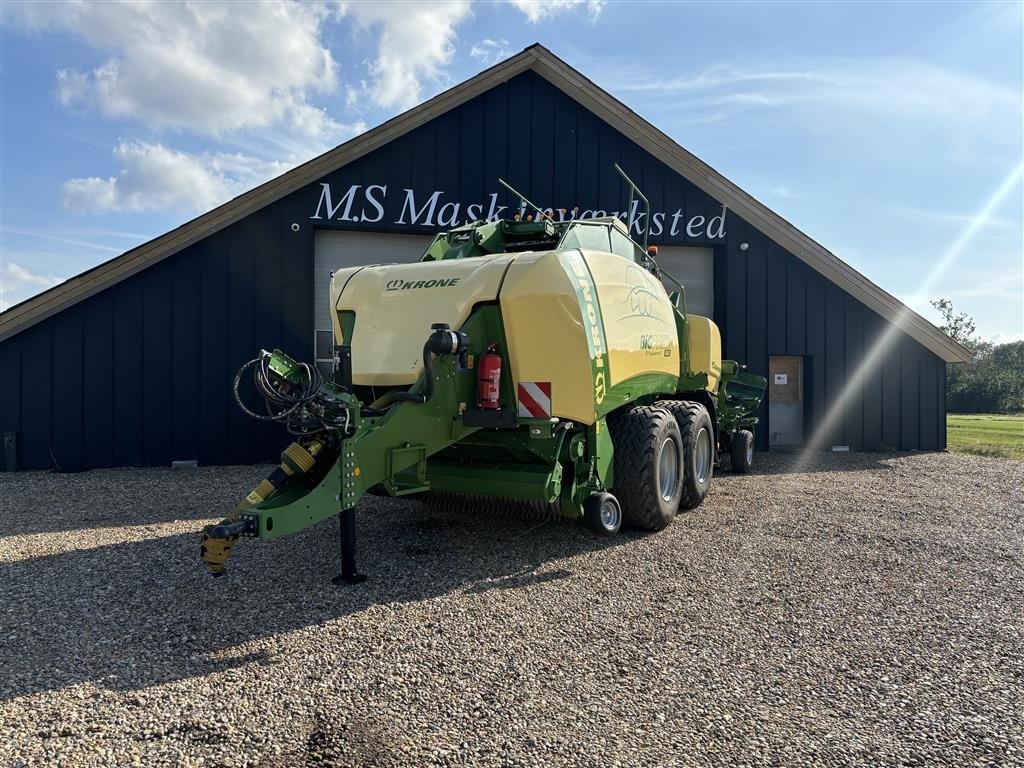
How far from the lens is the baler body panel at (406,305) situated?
5.39m

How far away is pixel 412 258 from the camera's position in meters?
11.9

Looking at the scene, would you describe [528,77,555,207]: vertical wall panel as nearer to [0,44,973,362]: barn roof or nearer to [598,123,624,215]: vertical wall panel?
[0,44,973,362]: barn roof

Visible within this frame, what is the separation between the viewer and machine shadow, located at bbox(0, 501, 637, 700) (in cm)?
365

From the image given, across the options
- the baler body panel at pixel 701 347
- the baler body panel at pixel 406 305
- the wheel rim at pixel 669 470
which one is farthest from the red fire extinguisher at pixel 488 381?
the baler body panel at pixel 701 347

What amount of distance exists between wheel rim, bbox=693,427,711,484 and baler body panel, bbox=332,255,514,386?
3488mm

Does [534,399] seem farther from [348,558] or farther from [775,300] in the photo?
[775,300]

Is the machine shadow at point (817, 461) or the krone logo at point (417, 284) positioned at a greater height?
the krone logo at point (417, 284)

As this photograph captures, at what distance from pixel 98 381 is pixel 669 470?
844 centimetres

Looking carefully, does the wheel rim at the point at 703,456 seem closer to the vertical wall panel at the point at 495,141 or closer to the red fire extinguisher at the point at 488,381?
the red fire extinguisher at the point at 488,381

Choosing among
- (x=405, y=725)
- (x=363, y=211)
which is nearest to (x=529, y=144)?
(x=363, y=211)

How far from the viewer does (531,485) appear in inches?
212

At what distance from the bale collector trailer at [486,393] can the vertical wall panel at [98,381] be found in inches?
229

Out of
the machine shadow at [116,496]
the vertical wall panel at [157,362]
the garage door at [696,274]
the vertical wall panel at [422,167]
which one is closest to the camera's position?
the machine shadow at [116,496]

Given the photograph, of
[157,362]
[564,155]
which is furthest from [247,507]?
[564,155]
